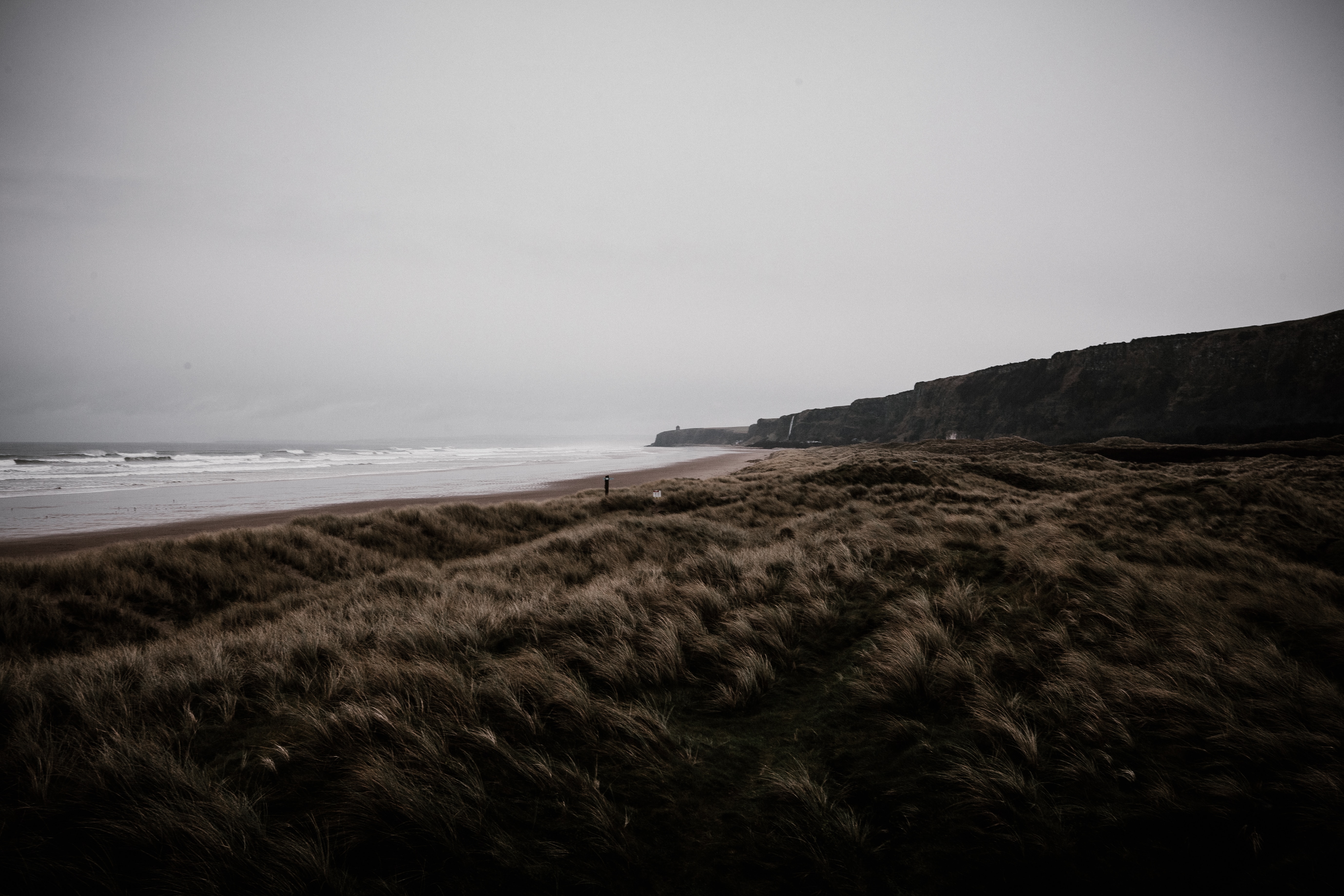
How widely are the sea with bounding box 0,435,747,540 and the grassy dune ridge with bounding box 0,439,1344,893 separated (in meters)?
17.3

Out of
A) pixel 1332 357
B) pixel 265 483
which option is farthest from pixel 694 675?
pixel 1332 357

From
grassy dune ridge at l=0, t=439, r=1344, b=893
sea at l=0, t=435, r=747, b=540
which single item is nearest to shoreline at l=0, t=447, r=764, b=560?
sea at l=0, t=435, r=747, b=540

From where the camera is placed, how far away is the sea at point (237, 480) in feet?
65.0

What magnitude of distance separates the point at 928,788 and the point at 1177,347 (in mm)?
89226

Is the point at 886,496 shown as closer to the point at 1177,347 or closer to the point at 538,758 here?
the point at 538,758

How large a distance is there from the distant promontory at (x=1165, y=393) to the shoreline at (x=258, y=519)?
191ft

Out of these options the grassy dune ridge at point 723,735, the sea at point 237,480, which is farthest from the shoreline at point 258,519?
the grassy dune ridge at point 723,735

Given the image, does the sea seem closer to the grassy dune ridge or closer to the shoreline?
the shoreline

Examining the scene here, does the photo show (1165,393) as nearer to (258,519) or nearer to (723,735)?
(723,735)

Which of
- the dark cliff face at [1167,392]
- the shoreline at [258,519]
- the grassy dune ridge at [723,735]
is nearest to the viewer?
the grassy dune ridge at [723,735]

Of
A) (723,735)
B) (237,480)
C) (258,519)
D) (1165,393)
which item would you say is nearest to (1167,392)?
(1165,393)

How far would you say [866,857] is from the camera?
226 centimetres

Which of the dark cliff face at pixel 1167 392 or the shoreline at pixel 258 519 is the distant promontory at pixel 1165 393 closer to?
the dark cliff face at pixel 1167 392

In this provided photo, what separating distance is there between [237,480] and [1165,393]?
95.2 m
